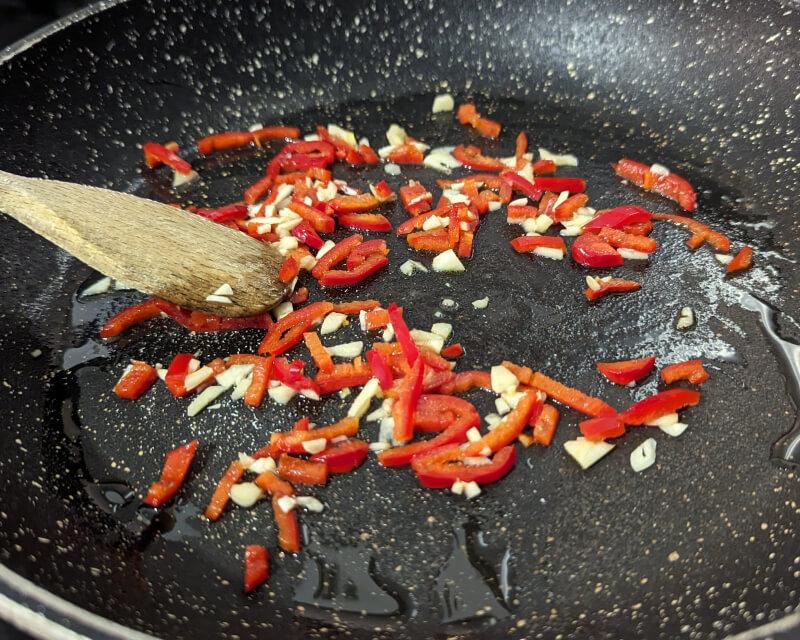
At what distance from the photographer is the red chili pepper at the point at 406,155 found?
2100mm

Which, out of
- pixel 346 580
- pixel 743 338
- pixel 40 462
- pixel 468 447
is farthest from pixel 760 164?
pixel 40 462

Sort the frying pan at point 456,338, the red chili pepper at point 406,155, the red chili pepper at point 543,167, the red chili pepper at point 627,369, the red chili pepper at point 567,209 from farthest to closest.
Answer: the red chili pepper at point 406,155 < the red chili pepper at point 543,167 < the red chili pepper at point 567,209 < the red chili pepper at point 627,369 < the frying pan at point 456,338

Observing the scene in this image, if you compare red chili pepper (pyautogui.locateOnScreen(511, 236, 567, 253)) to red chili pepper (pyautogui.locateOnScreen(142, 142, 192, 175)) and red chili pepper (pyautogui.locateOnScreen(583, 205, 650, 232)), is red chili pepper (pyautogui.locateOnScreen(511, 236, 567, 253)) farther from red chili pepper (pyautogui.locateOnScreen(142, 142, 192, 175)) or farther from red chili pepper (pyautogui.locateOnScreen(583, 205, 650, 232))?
red chili pepper (pyautogui.locateOnScreen(142, 142, 192, 175))

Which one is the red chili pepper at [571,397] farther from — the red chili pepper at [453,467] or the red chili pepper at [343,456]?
the red chili pepper at [343,456]

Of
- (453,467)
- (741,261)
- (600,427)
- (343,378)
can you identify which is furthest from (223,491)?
(741,261)

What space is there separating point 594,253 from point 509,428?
599mm

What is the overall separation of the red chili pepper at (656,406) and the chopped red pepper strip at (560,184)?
30.5 inches

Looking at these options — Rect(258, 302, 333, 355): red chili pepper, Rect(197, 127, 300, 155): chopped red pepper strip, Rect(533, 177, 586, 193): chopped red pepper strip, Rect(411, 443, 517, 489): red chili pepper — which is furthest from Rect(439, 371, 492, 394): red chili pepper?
Rect(197, 127, 300, 155): chopped red pepper strip

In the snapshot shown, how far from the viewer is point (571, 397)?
1437 millimetres

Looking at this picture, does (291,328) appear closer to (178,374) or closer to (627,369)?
(178,374)

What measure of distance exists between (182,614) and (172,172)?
1.45 meters

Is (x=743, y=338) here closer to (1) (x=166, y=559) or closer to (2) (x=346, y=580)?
(2) (x=346, y=580)

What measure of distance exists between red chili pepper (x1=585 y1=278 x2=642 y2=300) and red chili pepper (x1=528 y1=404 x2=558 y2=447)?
394mm

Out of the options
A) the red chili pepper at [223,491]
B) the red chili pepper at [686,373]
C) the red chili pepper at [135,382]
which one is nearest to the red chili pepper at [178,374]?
the red chili pepper at [135,382]
